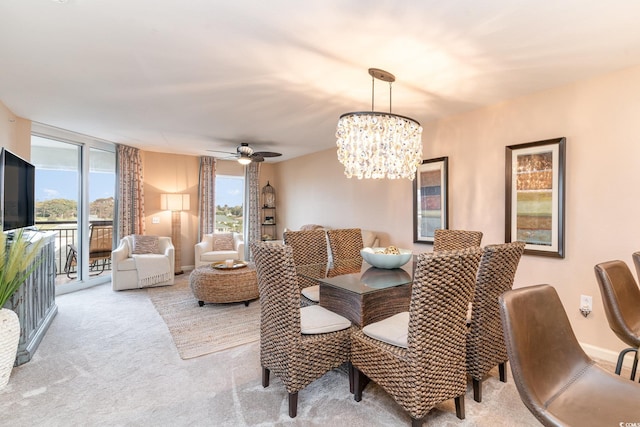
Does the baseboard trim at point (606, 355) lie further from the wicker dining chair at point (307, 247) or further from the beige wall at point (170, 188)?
the beige wall at point (170, 188)

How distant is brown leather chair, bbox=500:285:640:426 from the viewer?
3.38ft

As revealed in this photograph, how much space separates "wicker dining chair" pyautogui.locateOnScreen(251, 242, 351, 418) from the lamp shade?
436cm

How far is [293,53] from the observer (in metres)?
2.13

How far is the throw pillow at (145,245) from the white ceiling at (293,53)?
2.21 metres

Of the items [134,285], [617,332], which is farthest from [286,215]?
[617,332]

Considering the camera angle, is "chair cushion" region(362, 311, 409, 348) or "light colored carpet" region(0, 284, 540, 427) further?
"light colored carpet" region(0, 284, 540, 427)

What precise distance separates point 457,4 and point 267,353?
2383 millimetres

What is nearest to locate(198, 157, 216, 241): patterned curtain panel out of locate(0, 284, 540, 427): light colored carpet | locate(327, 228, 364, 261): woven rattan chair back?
locate(0, 284, 540, 427): light colored carpet

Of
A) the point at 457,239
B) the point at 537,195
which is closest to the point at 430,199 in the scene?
the point at 457,239

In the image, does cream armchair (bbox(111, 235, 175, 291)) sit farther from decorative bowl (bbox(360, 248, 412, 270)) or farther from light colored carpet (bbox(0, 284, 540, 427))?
decorative bowl (bbox(360, 248, 412, 270))

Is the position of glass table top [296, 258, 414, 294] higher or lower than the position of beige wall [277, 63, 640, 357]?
lower

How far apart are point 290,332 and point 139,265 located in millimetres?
3865

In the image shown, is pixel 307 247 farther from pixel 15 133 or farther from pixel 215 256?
pixel 15 133

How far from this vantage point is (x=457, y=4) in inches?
63.2
